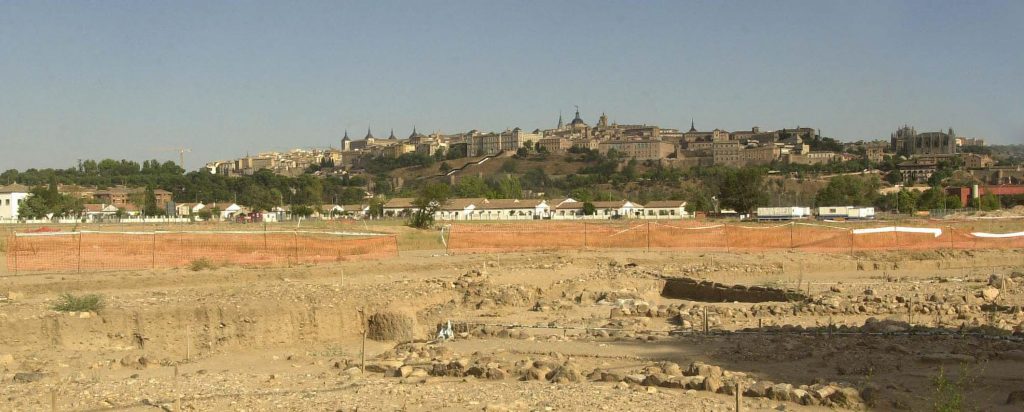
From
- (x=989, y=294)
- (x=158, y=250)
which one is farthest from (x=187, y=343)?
(x=989, y=294)

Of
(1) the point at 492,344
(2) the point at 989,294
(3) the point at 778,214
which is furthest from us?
(3) the point at 778,214

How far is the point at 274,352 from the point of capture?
59.2ft

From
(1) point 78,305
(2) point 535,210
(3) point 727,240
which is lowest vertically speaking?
(1) point 78,305

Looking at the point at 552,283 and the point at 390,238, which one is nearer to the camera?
the point at 552,283

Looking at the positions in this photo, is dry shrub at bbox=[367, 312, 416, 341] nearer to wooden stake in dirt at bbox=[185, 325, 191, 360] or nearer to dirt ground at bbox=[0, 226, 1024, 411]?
dirt ground at bbox=[0, 226, 1024, 411]

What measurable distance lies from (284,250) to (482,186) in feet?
335

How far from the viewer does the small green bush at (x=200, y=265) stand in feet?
94.8

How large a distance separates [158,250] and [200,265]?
11.4 ft

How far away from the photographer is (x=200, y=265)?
29203 mm

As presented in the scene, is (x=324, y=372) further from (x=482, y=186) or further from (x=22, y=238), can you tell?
(x=482, y=186)

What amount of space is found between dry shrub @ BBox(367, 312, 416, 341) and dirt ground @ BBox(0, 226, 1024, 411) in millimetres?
167

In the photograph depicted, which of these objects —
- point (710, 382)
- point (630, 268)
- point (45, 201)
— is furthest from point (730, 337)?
point (45, 201)

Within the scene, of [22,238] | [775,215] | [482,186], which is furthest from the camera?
[482,186]

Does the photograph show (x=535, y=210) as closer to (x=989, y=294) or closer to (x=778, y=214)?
(x=778, y=214)
